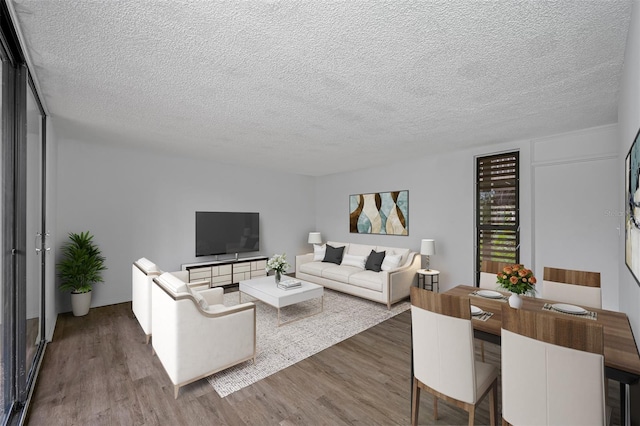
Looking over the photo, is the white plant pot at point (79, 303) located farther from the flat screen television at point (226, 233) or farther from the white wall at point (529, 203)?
the white wall at point (529, 203)

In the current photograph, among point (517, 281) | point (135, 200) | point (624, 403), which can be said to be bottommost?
point (624, 403)

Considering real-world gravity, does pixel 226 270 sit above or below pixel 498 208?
below

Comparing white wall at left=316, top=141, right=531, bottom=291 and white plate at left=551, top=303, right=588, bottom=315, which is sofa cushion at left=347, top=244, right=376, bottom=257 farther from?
white plate at left=551, top=303, right=588, bottom=315

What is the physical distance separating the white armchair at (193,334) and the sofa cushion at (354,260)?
3.00m

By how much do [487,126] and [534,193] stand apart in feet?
4.44

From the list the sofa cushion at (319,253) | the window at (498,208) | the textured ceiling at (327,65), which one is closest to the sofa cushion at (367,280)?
the sofa cushion at (319,253)

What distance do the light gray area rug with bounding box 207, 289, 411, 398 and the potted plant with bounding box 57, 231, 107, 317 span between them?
1.92 metres

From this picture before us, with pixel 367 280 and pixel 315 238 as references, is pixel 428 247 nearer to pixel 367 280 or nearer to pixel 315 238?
pixel 367 280

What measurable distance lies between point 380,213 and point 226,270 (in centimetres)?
328

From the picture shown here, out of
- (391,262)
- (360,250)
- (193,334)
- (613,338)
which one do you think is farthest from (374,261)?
(613,338)

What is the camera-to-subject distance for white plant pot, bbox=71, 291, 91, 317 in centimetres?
397

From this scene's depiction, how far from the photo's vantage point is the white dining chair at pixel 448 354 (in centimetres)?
162

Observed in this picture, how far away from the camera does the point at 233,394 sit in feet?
7.48

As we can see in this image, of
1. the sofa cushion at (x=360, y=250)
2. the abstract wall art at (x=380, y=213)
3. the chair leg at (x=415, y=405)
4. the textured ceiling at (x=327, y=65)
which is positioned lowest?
the chair leg at (x=415, y=405)
